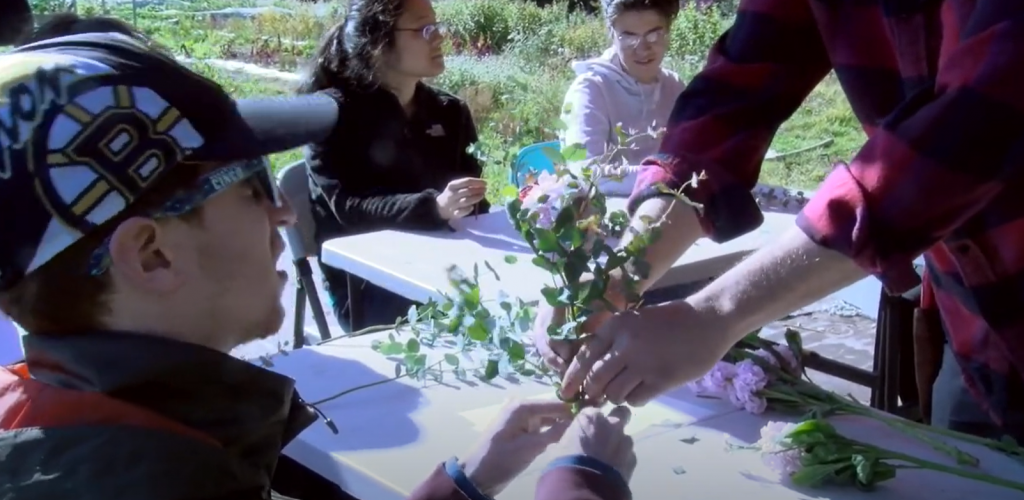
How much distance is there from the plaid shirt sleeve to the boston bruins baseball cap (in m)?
0.79

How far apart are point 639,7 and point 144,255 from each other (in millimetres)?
3070

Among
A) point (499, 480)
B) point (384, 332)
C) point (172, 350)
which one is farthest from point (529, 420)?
point (384, 332)

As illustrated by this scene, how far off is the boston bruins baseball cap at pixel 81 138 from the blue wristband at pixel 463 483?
47cm

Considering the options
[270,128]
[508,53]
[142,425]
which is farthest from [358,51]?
[508,53]

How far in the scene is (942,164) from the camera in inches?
47.4

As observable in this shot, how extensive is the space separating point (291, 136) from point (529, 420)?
0.45 m

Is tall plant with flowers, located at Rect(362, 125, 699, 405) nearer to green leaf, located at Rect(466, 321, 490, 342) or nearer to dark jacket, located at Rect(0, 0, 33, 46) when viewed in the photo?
green leaf, located at Rect(466, 321, 490, 342)

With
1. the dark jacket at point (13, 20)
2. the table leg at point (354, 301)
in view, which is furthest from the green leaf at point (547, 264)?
the table leg at point (354, 301)

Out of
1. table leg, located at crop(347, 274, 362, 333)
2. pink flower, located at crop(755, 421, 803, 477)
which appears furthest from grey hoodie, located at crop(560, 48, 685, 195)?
pink flower, located at crop(755, 421, 803, 477)

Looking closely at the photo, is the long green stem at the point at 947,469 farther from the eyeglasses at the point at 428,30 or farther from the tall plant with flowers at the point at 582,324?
the eyeglasses at the point at 428,30

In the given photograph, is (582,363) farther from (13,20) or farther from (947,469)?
(13,20)

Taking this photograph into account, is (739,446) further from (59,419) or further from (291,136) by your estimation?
(59,419)

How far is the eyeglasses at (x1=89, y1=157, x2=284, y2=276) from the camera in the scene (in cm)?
106

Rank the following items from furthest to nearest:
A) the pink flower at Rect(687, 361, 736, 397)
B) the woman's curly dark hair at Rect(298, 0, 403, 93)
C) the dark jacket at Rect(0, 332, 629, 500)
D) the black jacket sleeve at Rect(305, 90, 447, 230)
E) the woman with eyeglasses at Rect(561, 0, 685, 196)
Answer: the woman with eyeglasses at Rect(561, 0, 685, 196) < the woman's curly dark hair at Rect(298, 0, 403, 93) < the black jacket sleeve at Rect(305, 90, 447, 230) < the pink flower at Rect(687, 361, 736, 397) < the dark jacket at Rect(0, 332, 629, 500)
